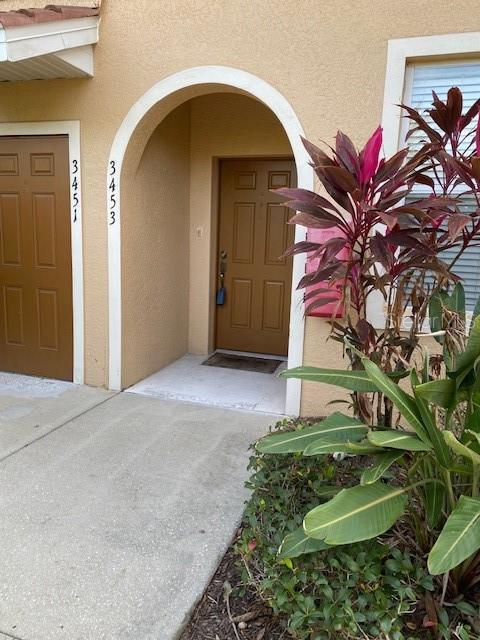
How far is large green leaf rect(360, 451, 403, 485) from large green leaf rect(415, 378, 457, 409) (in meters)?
0.23

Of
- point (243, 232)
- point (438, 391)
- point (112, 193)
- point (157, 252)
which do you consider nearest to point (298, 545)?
point (438, 391)

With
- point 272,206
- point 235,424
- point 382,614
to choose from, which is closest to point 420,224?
point 382,614

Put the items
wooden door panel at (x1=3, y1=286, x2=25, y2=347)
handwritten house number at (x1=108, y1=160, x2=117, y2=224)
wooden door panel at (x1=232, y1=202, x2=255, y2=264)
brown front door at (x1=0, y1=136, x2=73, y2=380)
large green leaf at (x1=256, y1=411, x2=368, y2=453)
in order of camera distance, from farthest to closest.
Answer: wooden door panel at (x1=232, y1=202, x2=255, y2=264), wooden door panel at (x1=3, y1=286, x2=25, y2=347), brown front door at (x1=0, y1=136, x2=73, y2=380), handwritten house number at (x1=108, y1=160, x2=117, y2=224), large green leaf at (x1=256, y1=411, x2=368, y2=453)

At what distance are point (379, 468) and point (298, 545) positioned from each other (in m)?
0.47

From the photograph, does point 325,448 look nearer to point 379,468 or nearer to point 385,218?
point 379,468

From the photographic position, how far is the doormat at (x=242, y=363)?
525 centimetres

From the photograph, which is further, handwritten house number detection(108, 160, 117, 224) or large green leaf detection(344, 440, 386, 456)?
handwritten house number detection(108, 160, 117, 224)

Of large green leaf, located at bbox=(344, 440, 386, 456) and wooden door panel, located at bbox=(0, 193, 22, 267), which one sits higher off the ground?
wooden door panel, located at bbox=(0, 193, 22, 267)

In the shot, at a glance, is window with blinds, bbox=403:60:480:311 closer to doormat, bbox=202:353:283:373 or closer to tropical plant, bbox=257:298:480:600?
tropical plant, bbox=257:298:480:600

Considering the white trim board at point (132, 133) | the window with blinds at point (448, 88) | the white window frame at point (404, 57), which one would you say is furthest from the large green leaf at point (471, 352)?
the white trim board at point (132, 133)

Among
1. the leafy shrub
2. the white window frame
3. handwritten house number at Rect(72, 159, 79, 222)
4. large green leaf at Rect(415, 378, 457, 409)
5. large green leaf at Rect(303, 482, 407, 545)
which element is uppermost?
the white window frame

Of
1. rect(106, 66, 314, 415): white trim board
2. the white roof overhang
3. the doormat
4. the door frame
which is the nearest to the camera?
the white roof overhang

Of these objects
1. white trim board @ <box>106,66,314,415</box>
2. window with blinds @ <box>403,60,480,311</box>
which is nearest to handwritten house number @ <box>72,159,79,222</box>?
white trim board @ <box>106,66,314,415</box>

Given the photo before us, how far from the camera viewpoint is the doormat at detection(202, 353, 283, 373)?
5.25 m
